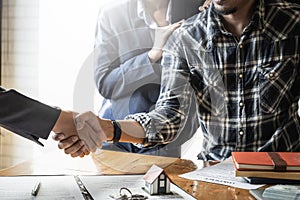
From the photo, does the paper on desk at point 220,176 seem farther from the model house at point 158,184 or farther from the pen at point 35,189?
the pen at point 35,189

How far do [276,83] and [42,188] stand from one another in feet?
2.79

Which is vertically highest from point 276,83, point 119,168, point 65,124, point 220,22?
point 220,22

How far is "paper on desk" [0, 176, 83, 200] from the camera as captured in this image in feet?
3.32

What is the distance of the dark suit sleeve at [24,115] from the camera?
1.13m

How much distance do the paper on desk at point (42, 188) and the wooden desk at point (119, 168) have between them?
6 centimetres

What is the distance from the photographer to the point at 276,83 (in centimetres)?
159

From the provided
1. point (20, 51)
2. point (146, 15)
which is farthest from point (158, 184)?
point (20, 51)

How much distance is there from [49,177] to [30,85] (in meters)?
1.54

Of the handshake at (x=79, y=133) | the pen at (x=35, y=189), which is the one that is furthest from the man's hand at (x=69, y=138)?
the pen at (x=35, y=189)

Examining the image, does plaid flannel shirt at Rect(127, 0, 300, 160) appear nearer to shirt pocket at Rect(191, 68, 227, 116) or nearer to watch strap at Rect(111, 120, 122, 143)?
shirt pocket at Rect(191, 68, 227, 116)

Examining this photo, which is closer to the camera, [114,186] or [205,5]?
[114,186]

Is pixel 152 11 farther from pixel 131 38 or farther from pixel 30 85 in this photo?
pixel 30 85

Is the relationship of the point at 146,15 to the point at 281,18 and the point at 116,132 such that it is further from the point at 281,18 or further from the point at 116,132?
the point at 116,132

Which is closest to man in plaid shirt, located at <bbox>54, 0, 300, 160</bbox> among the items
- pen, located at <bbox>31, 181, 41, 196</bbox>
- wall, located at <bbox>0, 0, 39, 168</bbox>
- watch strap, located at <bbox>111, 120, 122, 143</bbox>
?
watch strap, located at <bbox>111, 120, 122, 143</bbox>
